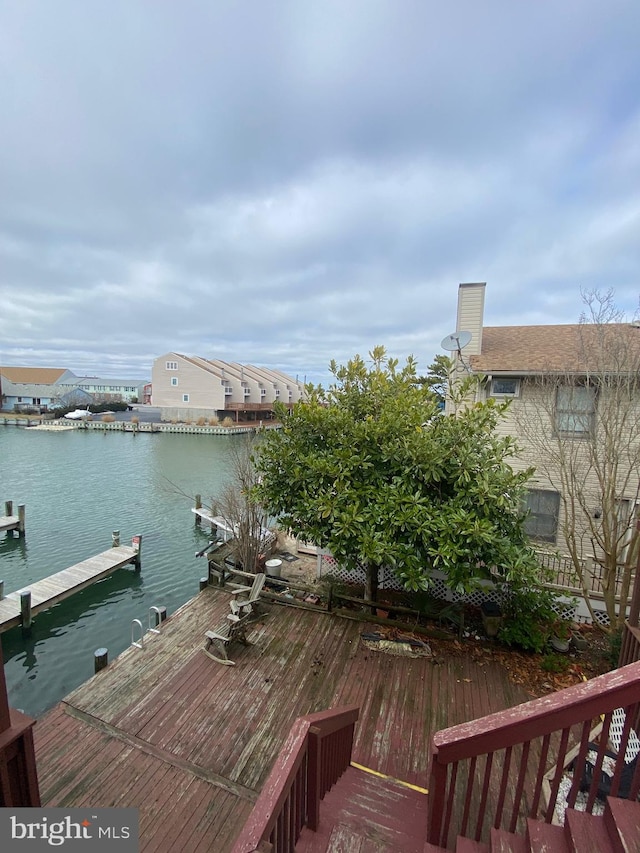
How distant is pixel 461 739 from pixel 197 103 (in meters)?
12.0

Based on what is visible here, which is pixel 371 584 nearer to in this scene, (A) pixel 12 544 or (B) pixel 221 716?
(B) pixel 221 716

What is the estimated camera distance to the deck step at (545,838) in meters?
1.77

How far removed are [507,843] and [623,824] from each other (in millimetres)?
673

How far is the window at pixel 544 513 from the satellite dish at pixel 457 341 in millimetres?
4028

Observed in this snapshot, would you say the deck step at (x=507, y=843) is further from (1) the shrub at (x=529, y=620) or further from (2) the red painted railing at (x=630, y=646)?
(1) the shrub at (x=529, y=620)

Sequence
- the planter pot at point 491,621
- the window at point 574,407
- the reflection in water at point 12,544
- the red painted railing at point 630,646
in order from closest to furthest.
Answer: the red painted railing at point 630,646, the planter pot at point 491,621, the window at point 574,407, the reflection in water at point 12,544

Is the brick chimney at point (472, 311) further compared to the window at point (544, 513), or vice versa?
the brick chimney at point (472, 311)

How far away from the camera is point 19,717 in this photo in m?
2.19

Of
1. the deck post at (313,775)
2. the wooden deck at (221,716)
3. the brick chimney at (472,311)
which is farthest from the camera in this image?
the brick chimney at (472,311)

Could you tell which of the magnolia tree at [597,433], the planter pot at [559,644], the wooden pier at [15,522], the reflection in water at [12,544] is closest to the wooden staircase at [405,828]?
the planter pot at [559,644]

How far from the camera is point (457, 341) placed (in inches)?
340

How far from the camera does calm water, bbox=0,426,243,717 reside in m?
8.20

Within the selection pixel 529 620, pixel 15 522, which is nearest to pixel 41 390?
pixel 15 522

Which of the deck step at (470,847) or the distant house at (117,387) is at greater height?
the distant house at (117,387)
